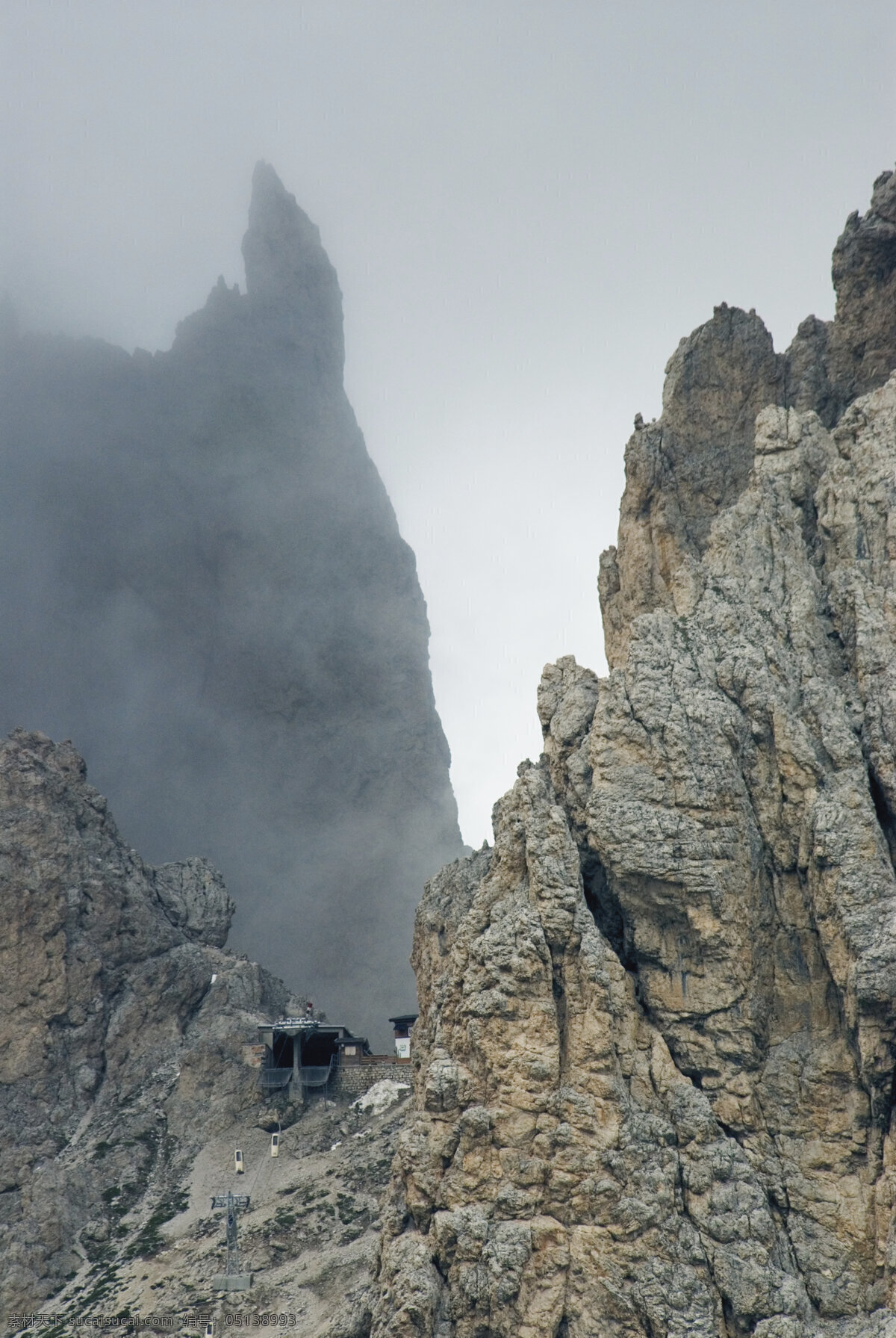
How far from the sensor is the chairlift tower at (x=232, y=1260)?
5747 cm

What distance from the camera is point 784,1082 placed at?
41875mm

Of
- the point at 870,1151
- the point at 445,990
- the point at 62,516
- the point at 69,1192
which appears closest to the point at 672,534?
the point at 445,990

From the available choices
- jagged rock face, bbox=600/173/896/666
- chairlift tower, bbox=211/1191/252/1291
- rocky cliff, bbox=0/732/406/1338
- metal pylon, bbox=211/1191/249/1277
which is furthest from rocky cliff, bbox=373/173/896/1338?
metal pylon, bbox=211/1191/249/1277

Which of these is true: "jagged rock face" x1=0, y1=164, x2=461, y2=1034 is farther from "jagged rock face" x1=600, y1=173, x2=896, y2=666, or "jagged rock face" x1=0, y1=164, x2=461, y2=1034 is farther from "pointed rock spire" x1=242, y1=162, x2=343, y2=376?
"jagged rock face" x1=600, y1=173, x2=896, y2=666

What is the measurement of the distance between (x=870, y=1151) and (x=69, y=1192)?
5390cm

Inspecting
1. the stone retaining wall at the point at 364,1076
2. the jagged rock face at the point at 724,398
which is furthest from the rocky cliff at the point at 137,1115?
the jagged rock face at the point at 724,398

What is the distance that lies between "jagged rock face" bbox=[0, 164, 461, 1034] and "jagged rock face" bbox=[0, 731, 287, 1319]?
156ft

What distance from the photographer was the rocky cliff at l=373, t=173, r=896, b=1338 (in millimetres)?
38531

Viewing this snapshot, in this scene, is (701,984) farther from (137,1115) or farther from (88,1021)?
(88,1021)

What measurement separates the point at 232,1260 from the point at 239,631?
105 m

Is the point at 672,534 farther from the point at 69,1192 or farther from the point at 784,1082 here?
the point at 69,1192

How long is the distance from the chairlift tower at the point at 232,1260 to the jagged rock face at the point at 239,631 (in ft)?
255

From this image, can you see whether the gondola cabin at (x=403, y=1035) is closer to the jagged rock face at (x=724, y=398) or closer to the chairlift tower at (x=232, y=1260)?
the chairlift tower at (x=232, y=1260)

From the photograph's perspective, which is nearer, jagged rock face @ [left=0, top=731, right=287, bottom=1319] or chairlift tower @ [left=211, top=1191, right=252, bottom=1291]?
chairlift tower @ [left=211, top=1191, right=252, bottom=1291]
